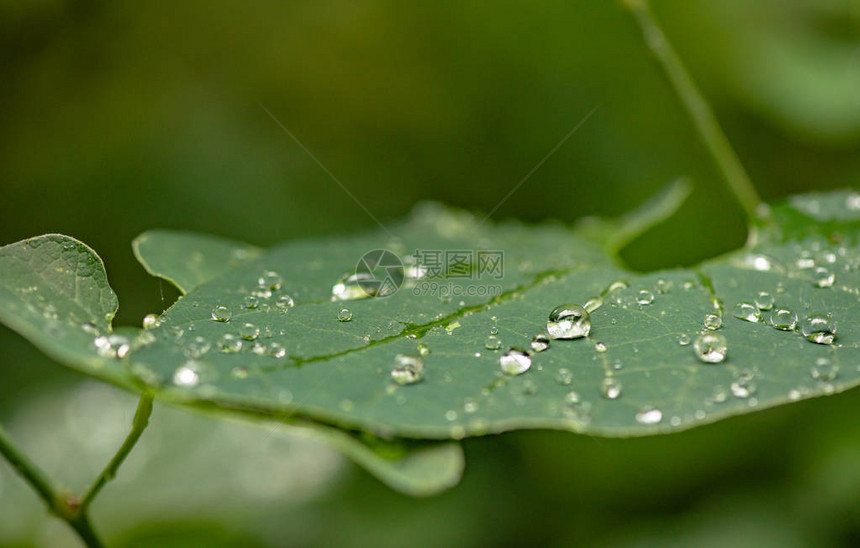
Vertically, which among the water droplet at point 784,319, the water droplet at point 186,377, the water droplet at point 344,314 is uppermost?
the water droplet at point 186,377

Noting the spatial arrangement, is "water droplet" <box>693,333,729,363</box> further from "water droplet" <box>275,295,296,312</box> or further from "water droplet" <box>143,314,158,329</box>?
"water droplet" <box>143,314,158,329</box>

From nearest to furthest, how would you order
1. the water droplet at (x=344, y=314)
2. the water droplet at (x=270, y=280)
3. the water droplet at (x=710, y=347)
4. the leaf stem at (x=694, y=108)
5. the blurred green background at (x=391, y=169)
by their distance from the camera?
the water droplet at (x=710, y=347) < the water droplet at (x=344, y=314) < the water droplet at (x=270, y=280) < the leaf stem at (x=694, y=108) < the blurred green background at (x=391, y=169)

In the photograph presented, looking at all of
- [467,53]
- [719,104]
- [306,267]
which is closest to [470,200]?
[467,53]

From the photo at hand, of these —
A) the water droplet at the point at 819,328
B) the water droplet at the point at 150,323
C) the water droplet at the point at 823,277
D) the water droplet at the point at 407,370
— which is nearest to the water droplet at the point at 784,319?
the water droplet at the point at 819,328

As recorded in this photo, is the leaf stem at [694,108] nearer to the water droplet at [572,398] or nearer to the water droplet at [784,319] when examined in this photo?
the water droplet at [784,319]

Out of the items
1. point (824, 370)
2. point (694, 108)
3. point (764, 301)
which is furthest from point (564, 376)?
point (694, 108)
